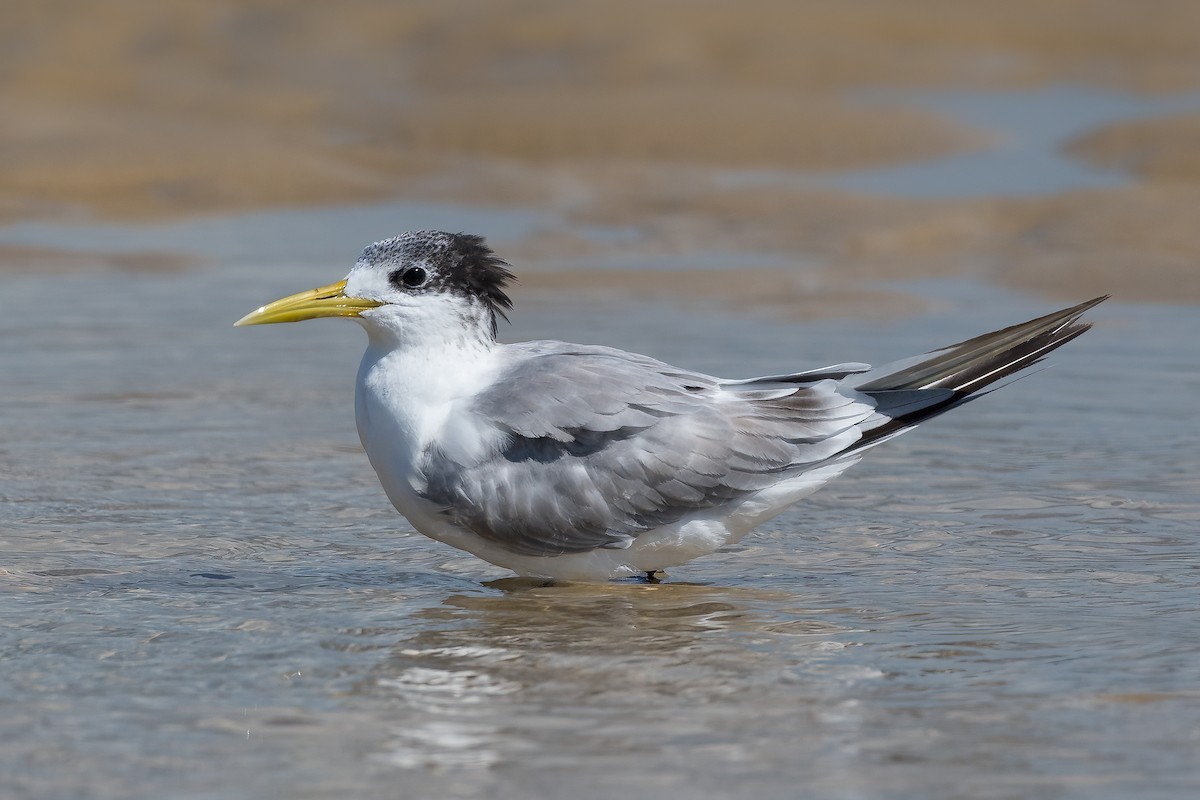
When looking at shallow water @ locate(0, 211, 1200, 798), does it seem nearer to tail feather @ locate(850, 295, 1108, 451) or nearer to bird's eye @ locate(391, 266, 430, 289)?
tail feather @ locate(850, 295, 1108, 451)

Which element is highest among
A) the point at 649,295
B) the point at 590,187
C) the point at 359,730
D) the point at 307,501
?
the point at 590,187

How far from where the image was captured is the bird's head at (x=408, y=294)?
5.76 metres

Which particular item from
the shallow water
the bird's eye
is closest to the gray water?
the shallow water

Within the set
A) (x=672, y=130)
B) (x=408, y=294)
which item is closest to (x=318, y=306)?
(x=408, y=294)

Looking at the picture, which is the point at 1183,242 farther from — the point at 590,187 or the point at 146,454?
the point at 146,454

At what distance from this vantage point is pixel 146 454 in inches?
291

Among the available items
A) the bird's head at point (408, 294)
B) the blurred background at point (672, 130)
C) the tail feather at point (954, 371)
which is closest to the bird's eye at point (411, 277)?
the bird's head at point (408, 294)

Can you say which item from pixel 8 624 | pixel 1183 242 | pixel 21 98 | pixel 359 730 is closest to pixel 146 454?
pixel 8 624

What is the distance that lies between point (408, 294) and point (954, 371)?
177 centimetres

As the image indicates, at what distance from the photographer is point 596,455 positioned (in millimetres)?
5719

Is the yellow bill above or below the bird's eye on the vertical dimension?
below

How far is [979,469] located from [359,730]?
353 centimetres

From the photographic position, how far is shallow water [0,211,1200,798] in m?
4.21

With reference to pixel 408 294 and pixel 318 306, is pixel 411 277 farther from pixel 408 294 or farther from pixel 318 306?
pixel 318 306
